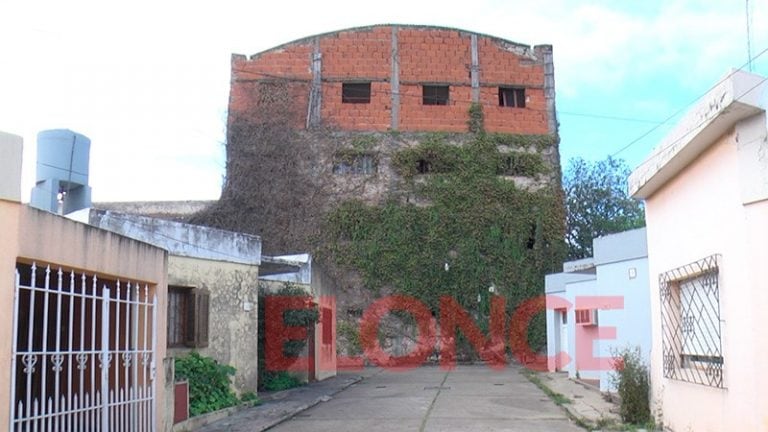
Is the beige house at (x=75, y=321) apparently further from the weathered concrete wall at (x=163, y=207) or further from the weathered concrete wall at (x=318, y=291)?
the weathered concrete wall at (x=163, y=207)

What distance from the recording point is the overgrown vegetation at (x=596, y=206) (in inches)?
1272

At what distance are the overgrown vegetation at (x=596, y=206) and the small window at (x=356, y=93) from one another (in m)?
9.74

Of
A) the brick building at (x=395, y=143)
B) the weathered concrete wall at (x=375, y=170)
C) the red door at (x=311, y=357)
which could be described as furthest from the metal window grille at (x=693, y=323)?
the weathered concrete wall at (x=375, y=170)

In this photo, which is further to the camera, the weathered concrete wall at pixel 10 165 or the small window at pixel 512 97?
the small window at pixel 512 97

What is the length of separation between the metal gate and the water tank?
5.69 m

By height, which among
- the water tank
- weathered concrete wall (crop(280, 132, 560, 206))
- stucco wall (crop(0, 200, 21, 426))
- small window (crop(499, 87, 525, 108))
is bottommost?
stucco wall (crop(0, 200, 21, 426))

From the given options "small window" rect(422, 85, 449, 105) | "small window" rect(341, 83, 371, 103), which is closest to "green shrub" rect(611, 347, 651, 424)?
"small window" rect(422, 85, 449, 105)

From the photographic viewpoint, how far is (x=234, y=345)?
521 inches

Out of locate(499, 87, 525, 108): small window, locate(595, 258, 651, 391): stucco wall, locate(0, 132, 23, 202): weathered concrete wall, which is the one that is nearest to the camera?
locate(0, 132, 23, 202): weathered concrete wall

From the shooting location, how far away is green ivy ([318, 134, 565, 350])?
2767 centimetres

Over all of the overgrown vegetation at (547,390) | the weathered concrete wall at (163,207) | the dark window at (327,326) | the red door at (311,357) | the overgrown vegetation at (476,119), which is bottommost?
the overgrown vegetation at (547,390)

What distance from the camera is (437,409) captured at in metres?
12.9

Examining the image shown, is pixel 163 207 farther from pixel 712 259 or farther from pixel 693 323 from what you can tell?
pixel 712 259

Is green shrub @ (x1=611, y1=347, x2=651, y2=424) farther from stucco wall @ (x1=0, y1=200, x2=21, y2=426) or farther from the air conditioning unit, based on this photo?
stucco wall @ (x1=0, y1=200, x2=21, y2=426)
